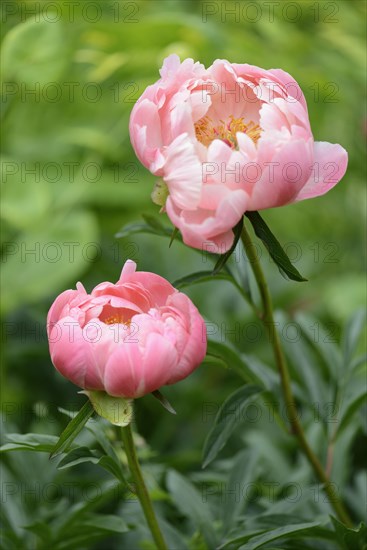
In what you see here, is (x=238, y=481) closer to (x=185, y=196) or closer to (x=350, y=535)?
(x=350, y=535)

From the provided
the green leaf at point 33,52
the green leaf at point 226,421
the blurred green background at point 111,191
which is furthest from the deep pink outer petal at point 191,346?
the green leaf at point 33,52

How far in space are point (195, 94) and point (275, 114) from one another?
57 millimetres

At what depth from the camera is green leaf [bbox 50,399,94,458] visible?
1.93 ft

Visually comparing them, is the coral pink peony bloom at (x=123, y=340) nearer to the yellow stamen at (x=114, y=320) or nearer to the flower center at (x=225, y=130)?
the yellow stamen at (x=114, y=320)

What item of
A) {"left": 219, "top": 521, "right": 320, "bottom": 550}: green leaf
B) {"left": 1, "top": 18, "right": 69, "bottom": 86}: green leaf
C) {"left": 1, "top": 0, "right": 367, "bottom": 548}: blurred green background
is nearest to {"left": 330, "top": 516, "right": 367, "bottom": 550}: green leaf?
{"left": 219, "top": 521, "right": 320, "bottom": 550}: green leaf

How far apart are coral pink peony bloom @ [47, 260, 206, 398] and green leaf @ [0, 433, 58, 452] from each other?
0.25ft

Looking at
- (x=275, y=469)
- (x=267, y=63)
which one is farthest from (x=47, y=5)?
(x=275, y=469)

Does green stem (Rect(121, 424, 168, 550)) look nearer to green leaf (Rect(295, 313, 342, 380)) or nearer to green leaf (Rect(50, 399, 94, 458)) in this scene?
green leaf (Rect(50, 399, 94, 458))

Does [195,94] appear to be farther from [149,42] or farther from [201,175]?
[149,42]

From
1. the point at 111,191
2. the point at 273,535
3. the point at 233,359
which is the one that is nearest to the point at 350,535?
the point at 273,535

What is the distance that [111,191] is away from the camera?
1519 millimetres

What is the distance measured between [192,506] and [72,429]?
0.27 meters

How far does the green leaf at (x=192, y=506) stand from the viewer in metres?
0.78

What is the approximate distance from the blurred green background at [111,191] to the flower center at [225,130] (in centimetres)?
54
